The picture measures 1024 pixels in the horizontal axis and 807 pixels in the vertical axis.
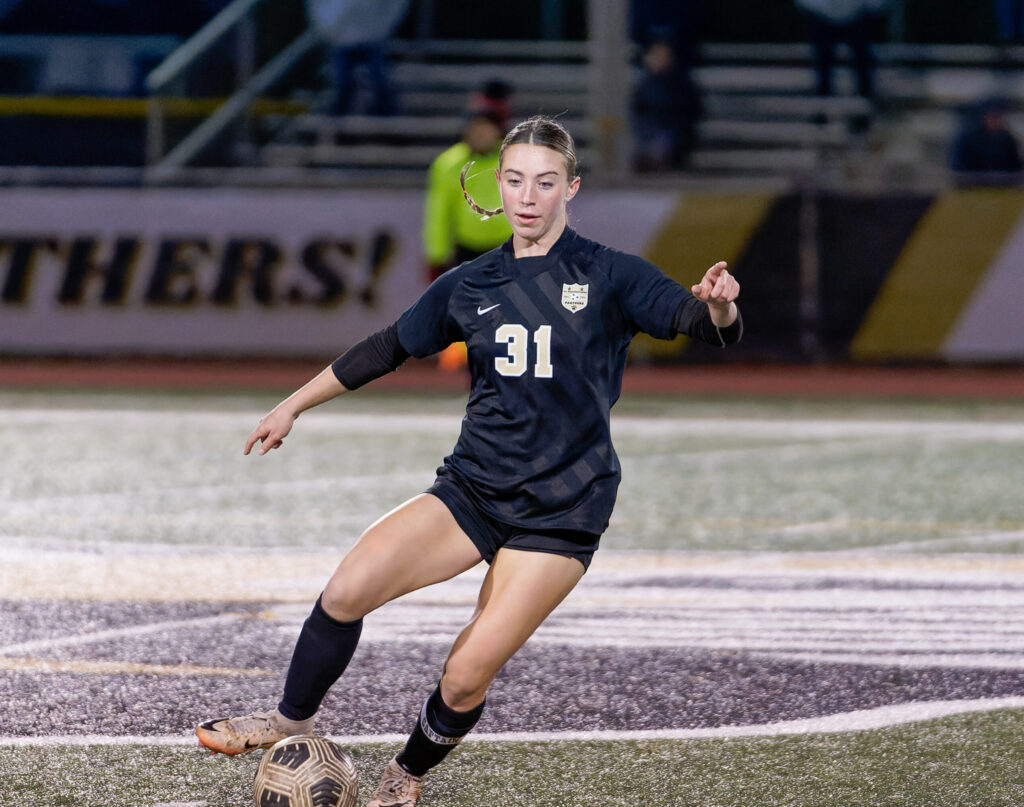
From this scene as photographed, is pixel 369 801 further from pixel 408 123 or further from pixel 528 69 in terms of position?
pixel 528 69

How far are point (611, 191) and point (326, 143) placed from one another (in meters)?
3.65

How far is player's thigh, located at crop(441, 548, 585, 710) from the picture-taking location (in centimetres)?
441

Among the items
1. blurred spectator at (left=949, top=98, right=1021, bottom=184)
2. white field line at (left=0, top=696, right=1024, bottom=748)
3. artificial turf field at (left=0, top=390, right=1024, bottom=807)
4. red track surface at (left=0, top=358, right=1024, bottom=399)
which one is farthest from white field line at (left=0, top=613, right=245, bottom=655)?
blurred spectator at (left=949, top=98, right=1021, bottom=184)

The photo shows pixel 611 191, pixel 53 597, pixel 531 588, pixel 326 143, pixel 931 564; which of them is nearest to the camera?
pixel 531 588

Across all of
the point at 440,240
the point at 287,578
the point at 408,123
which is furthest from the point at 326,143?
the point at 287,578

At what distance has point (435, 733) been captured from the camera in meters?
4.44

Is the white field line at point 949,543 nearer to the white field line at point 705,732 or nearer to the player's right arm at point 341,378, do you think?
the white field line at point 705,732

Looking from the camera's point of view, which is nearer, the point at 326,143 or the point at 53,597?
the point at 53,597

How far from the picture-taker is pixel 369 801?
4.53m

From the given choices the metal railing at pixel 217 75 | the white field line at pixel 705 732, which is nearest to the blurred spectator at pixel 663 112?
the metal railing at pixel 217 75

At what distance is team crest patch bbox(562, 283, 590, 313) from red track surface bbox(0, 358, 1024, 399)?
32.4 ft


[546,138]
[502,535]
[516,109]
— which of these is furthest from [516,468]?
[516,109]

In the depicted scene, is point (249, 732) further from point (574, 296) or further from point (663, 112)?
point (663, 112)

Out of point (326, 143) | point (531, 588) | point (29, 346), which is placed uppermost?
point (531, 588)
